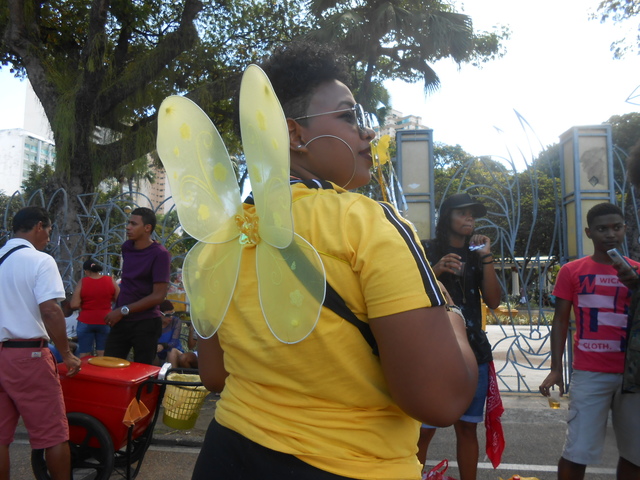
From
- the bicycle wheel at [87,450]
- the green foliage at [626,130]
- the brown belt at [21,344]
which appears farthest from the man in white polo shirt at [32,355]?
the green foliage at [626,130]

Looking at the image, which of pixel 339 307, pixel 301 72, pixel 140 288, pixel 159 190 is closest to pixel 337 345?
pixel 339 307

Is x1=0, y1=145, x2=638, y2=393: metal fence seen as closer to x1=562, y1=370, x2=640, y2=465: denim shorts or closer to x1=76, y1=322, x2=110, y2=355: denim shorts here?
x1=76, y1=322, x2=110, y2=355: denim shorts

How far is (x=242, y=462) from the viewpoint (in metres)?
1.05

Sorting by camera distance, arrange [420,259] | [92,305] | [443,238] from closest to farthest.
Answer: [420,259] → [443,238] → [92,305]

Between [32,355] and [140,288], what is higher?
[140,288]

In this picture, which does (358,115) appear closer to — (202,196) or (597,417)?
(202,196)

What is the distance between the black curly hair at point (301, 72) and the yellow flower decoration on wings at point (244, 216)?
197 millimetres

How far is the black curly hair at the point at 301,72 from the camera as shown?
1.27 metres

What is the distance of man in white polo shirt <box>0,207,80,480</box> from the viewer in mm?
2982

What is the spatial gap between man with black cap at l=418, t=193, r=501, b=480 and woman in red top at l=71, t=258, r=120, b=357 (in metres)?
3.92

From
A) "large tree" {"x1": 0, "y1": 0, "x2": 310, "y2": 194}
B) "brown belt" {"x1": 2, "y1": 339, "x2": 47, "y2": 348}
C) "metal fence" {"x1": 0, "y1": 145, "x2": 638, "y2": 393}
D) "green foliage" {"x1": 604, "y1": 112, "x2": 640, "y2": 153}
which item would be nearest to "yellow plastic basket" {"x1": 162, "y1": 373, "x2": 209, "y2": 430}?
"brown belt" {"x1": 2, "y1": 339, "x2": 47, "y2": 348}

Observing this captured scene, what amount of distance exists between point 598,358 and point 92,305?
4997 millimetres

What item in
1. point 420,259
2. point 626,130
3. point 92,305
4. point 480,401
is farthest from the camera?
point 626,130

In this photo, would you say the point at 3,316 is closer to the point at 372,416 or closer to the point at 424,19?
the point at 372,416
